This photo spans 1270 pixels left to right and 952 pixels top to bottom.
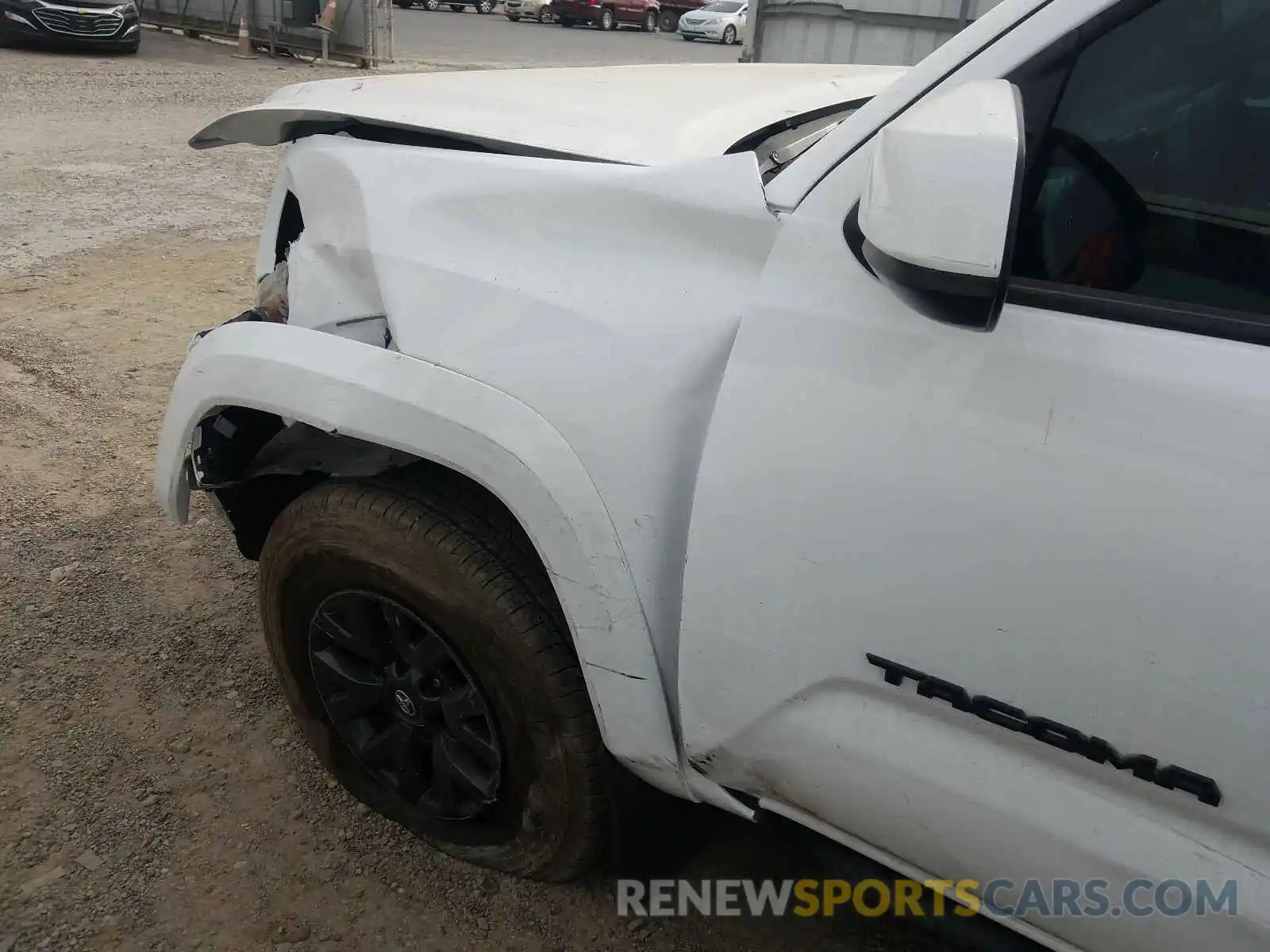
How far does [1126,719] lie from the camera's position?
45.4 inches

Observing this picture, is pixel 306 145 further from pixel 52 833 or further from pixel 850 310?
pixel 52 833

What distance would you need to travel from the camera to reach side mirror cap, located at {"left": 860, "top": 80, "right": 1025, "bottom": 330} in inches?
41.3

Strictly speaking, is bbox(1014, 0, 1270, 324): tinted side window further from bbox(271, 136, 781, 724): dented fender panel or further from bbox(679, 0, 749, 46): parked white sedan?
bbox(679, 0, 749, 46): parked white sedan

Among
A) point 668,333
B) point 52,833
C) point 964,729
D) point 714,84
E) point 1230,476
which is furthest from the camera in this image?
point 714,84

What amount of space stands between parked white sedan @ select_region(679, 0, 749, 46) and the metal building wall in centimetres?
2028

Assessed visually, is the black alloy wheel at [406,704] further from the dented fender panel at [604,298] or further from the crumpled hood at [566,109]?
the crumpled hood at [566,109]

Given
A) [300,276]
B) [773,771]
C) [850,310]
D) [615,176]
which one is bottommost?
[773,771]

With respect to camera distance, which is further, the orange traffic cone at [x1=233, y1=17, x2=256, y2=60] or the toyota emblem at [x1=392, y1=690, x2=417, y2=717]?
the orange traffic cone at [x1=233, y1=17, x2=256, y2=60]

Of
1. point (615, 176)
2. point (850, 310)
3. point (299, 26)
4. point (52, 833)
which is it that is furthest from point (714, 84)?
point (299, 26)

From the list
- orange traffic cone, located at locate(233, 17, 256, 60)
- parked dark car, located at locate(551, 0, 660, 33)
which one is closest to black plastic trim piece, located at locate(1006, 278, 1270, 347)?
orange traffic cone, located at locate(233, 17, 256, 60)

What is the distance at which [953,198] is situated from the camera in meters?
1.06

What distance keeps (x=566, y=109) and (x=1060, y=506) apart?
125 centimetres

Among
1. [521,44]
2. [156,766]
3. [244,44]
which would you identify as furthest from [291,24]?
[156,766]

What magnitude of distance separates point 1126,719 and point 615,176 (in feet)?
3.43
